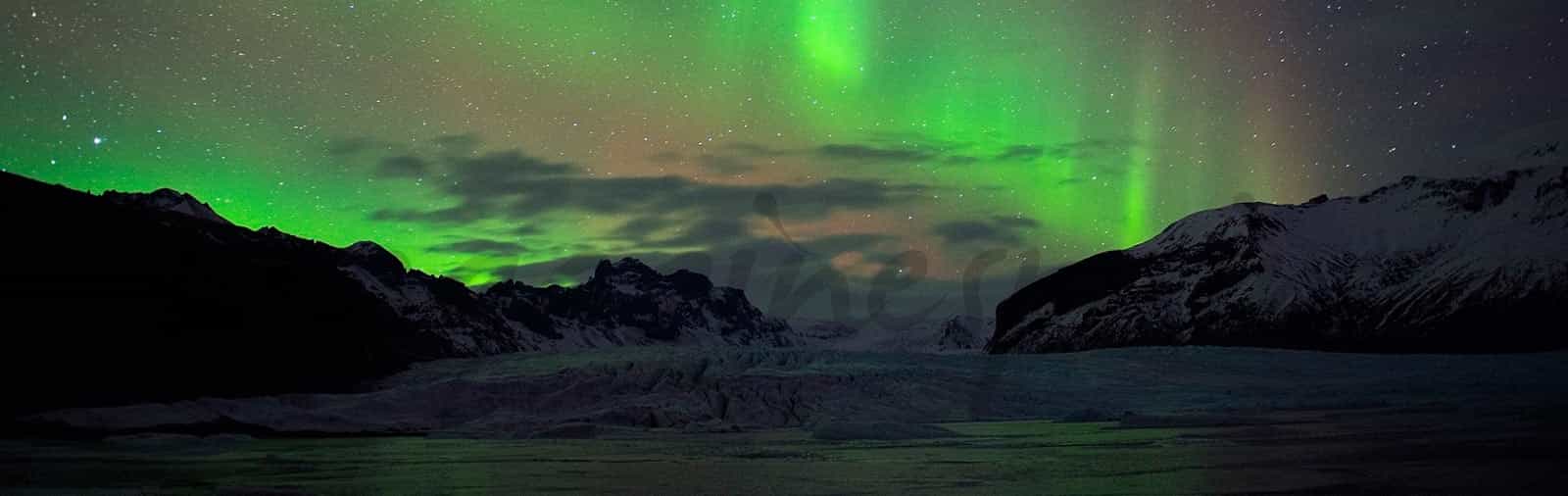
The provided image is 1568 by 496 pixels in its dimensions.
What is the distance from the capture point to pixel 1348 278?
110 m

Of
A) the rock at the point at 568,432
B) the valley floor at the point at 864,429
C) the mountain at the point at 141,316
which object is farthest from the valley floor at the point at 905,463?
the mountain at the point at 141,316

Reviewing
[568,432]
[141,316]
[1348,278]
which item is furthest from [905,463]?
[1348,278]

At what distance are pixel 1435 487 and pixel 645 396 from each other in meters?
27.5

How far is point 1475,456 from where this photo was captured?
14.8 meters

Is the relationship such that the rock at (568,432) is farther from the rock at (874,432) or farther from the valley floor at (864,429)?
the rock at (874,432)

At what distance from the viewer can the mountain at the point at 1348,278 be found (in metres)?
98.4

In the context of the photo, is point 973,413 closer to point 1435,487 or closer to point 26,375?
point 1435,487

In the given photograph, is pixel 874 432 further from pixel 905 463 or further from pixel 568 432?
pixel 568 432

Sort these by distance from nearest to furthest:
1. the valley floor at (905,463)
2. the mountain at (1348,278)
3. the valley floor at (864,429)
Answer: the valley floor at (905,463), the valley floor at (864,429), the mountain at (1348,278)

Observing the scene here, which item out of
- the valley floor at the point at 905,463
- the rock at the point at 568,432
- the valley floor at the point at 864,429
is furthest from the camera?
the rock at the point at 568,432

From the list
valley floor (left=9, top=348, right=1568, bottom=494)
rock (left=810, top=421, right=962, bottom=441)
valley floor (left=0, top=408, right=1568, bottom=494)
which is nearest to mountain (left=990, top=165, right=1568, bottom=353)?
valley floor (left=9, top=348, right=1568, bottom=494)

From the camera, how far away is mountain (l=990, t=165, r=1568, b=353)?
323ft

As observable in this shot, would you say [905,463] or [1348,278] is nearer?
[905,463]

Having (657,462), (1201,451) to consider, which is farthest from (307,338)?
(1201,451)
